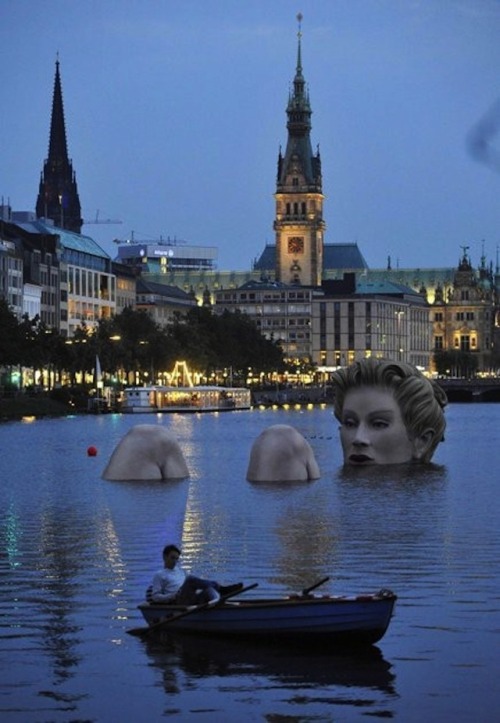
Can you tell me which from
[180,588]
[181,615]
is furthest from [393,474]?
[181,615]

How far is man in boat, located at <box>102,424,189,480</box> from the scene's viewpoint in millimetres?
88062

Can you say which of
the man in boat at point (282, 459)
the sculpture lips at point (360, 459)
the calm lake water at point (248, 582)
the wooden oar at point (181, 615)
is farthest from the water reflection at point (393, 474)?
the wooden oar at point (181, 615)

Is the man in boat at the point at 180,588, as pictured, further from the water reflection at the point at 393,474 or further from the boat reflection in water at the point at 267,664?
the water reflection at the point at 393,474

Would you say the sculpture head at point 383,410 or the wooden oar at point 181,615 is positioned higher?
the sculpture head at point 383,410

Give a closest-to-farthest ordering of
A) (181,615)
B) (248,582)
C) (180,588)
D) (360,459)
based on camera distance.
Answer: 1. (181,615)
2. (180,588)
3. (248,582)
4. (360,459)

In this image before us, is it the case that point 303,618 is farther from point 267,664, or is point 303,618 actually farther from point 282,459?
point 282,459

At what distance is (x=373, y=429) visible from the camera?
9681 cm

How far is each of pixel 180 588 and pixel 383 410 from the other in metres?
54.8

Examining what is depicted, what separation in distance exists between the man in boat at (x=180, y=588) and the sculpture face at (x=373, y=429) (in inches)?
2103

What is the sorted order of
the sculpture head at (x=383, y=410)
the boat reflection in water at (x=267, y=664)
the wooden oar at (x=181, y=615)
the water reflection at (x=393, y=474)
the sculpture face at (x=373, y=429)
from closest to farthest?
1. the boat reflection in water at (x=267, y=664)
2. the wooden oar at (x=181, y=615)
3. the water reflection at (x=393, y=474)
4. the sculpture face at (x=373, y=429)
5. the sculpture head at (x=383, y=410)

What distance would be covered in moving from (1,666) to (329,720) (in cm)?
788

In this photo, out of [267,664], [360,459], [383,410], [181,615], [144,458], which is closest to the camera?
[267,664]

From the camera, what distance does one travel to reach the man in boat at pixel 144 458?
8806 cm

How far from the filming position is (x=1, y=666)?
129ft
